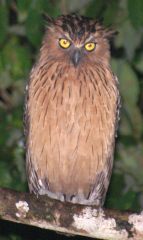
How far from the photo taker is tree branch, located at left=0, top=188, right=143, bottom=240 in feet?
14.6

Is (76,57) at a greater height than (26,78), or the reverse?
(76,57)

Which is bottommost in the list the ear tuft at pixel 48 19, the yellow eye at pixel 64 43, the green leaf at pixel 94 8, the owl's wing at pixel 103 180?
the owl's wing at pixel 103 180

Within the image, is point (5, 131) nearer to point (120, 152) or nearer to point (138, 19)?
point (120, 152)

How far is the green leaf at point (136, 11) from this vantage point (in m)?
5.20

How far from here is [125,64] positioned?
5.88m

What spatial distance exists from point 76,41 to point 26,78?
2.03ft

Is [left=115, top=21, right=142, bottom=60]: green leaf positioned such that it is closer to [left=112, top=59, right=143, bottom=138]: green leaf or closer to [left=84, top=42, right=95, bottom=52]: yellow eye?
[left=112, top=59, right=143, bottom=138]: green leaf

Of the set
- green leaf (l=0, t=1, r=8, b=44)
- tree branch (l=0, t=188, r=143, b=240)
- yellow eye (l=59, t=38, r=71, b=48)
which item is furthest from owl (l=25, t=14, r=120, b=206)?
tree branch (l=0, t=188, r=143, b=240)

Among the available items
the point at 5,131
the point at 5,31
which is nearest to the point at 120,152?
the point at 5,131

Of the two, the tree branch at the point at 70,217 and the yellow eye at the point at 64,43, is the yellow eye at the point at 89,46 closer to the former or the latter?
the yellow eye at the point at 64,43

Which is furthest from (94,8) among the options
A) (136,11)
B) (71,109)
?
(71,109)

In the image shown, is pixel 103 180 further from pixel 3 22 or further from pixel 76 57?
pixel 3 22

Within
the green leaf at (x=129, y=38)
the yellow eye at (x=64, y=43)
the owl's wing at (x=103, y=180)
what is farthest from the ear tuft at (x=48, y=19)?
the owl's wing at (x=103, y=180)

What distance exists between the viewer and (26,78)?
5.94m
